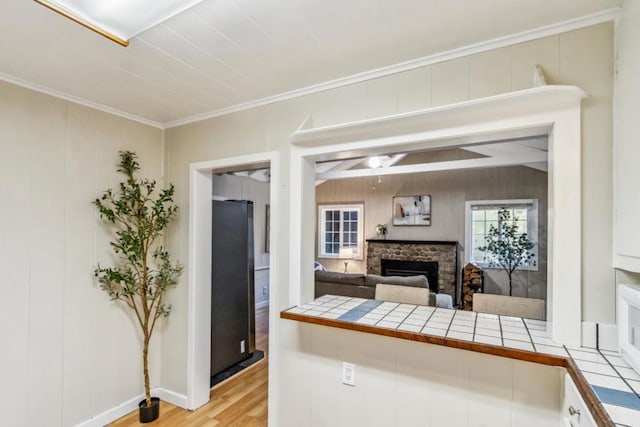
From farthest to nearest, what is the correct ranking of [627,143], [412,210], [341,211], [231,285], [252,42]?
[341,211] → [412,210] → [231,285] → [252,42] → [627,143]

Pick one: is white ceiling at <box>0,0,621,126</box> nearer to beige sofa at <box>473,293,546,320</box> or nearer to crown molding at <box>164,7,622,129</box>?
crown molding at <box>164,7,622,129</box>

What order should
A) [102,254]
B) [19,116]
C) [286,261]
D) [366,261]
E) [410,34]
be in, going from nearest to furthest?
[410,34]
[19,116]
[286,261]
[102,254]
[366,261]

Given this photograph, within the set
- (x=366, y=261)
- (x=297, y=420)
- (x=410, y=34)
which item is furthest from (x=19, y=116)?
(x=366, y=261)

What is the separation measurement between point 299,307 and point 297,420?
683mm

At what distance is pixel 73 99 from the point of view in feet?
7.04

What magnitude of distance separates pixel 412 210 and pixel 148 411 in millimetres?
5533

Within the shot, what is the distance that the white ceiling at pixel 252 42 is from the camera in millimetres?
1271

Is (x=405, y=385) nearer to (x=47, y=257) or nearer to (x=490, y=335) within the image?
(x=490, y=335)

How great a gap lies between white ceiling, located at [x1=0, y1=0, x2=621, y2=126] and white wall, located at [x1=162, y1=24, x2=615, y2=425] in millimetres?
108

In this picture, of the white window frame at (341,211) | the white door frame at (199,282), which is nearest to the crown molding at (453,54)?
the white door frame at (199,282)

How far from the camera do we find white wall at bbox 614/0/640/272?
1.04m

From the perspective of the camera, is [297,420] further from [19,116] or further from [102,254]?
[19,116]

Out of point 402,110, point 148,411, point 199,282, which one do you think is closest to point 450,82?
point 402,110

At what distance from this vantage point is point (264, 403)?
8.57ft
